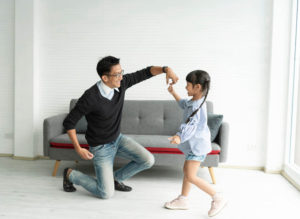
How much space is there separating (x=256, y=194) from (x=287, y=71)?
1508 millimetres

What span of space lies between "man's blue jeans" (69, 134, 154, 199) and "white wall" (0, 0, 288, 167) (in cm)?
129

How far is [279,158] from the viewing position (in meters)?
3.48

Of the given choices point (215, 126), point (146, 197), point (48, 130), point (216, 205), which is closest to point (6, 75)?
point (48, 130)

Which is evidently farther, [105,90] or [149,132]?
[149,132]

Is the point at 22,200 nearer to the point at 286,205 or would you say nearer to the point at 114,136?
the point at 114,136

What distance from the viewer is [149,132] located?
3.57 m

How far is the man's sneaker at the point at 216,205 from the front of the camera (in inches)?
86.5

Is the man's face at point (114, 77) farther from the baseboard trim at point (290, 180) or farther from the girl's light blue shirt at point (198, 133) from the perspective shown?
the baseboard trim at point (290, 180)

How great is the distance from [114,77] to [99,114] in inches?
13.3

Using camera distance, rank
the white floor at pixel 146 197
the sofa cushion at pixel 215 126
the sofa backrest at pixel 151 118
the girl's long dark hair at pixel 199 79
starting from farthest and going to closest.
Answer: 1. the sofa backrest at pixel 151 118
2. the sofa cushion at pixel 215 126
3. the white floor at pixel 146 197
4. the girl's long dark hair at pixel 199 79

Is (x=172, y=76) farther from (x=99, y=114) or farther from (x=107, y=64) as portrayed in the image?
(x=99, y=114)

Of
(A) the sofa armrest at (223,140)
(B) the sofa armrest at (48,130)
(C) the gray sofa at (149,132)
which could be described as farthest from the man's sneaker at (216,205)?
(B) the sofa armrest at (48,130)

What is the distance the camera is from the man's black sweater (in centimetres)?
237

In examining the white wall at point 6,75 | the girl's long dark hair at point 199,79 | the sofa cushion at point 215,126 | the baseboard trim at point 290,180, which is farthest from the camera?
the white wall at point 6,75
